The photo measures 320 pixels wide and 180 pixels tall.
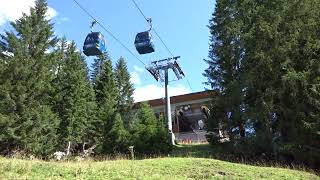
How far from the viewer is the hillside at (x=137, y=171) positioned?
42.7 ft

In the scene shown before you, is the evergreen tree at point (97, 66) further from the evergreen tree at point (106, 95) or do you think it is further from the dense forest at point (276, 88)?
the dense forest at point (276, 88)

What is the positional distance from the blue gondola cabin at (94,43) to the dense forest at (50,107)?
30.7 ft

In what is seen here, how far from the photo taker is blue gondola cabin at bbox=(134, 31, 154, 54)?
1139 inches

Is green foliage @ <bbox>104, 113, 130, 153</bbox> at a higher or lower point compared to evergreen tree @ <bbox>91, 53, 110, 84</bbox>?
lower

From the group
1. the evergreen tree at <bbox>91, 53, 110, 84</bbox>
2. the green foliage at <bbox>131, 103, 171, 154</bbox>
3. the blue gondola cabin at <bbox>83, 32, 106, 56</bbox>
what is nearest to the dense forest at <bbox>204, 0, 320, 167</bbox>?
the green foliage at <bbox>131, 103, 171, 154</bbox>

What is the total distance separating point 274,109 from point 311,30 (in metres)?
5.56

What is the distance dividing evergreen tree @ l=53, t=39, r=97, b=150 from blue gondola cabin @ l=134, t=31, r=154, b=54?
1647cm

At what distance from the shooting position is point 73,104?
152ft

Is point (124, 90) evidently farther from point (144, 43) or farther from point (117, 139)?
point (144, 43)

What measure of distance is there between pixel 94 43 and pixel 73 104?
20.5m

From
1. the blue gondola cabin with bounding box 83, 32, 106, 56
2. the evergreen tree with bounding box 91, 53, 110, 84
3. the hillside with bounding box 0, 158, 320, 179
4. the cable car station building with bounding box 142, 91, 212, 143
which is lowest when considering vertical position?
the hillside with bounding box 0, 158, 320, 179

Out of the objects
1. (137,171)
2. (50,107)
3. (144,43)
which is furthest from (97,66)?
(137,171)

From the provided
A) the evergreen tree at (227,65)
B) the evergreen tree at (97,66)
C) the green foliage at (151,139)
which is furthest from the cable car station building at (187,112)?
the evergreen tree at (227,65)

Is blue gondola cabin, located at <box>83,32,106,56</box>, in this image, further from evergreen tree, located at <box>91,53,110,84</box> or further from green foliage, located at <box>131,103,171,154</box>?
evergreen tree, located at <box>91,53,110,84</box>
